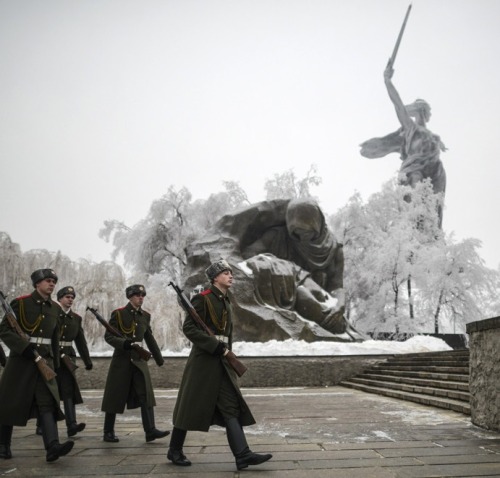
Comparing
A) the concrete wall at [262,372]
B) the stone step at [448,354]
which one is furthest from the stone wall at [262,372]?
the stone step at [448,354]

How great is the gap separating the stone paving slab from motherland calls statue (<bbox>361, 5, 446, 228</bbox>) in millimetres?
38282

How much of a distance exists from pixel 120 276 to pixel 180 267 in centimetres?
978

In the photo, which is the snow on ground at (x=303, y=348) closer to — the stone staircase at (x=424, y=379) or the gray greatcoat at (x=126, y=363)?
the stone staircase at (x=424, y=379)

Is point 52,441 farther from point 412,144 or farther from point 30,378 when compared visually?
point 412,144

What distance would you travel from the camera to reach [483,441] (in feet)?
14.5

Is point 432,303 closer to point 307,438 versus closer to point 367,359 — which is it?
point 367,359

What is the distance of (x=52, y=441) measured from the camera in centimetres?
378

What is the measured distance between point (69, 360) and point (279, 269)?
8.56 m

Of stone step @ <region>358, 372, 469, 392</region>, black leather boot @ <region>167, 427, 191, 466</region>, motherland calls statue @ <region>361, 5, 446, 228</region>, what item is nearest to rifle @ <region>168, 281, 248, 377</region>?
black leather boot @ <region>167, 427, 191, 466</region>

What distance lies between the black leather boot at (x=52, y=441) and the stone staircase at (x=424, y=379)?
15.6ft

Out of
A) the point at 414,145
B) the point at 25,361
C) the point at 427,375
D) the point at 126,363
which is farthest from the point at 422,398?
the point at 414,145

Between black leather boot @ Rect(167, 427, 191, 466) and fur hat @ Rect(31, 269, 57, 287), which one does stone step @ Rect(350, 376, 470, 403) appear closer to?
black leather boot @ Rect(167, 427, 191, 466)

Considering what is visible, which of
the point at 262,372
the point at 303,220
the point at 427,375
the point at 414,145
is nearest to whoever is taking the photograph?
the point at 427,375

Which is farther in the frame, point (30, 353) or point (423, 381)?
point (423, 381)
